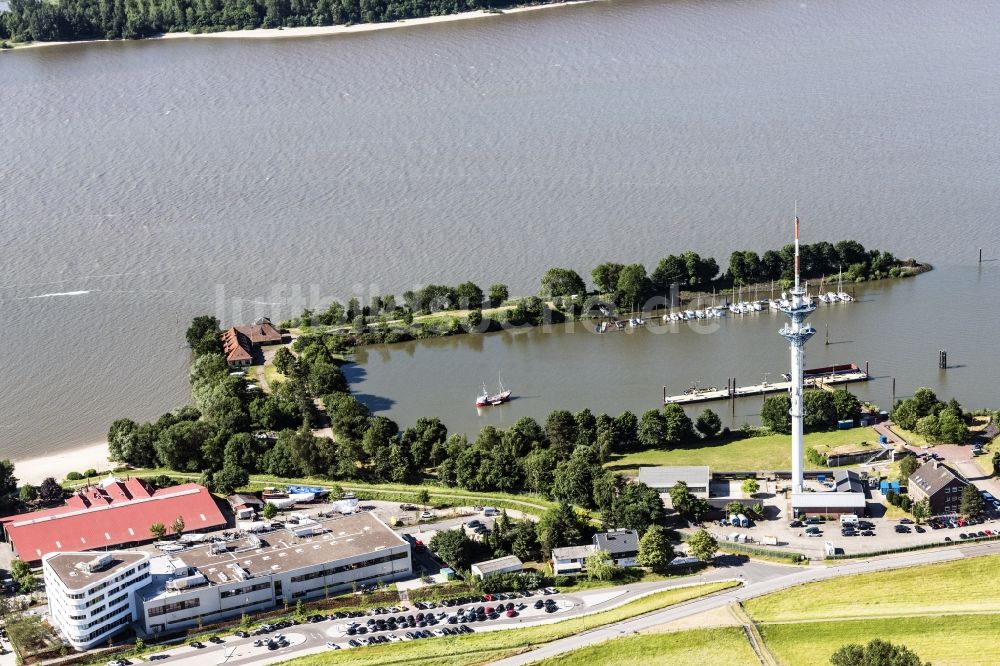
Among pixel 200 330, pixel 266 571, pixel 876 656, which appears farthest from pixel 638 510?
pixel 200 330

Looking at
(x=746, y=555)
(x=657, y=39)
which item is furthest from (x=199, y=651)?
(x=657, y=39)

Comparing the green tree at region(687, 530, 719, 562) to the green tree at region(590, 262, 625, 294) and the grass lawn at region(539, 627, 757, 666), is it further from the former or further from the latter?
the green tree at region(590, 262, 625, 294)

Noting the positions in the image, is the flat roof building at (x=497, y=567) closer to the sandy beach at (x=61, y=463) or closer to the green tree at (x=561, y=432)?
the green tree at (x=561, y=432)

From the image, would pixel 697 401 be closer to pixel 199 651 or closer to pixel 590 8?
pixel 199 651

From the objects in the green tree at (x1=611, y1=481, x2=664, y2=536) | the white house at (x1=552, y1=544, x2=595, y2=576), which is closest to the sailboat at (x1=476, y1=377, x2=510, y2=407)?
the green tree at (x1=611, y1=481, x2=664, y2=536)

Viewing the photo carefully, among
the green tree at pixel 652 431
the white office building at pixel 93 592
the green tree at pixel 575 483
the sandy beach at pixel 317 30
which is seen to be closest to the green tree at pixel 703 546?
the green tree at pixel 575 483

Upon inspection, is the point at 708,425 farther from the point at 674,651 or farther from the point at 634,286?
the point at 634,286
